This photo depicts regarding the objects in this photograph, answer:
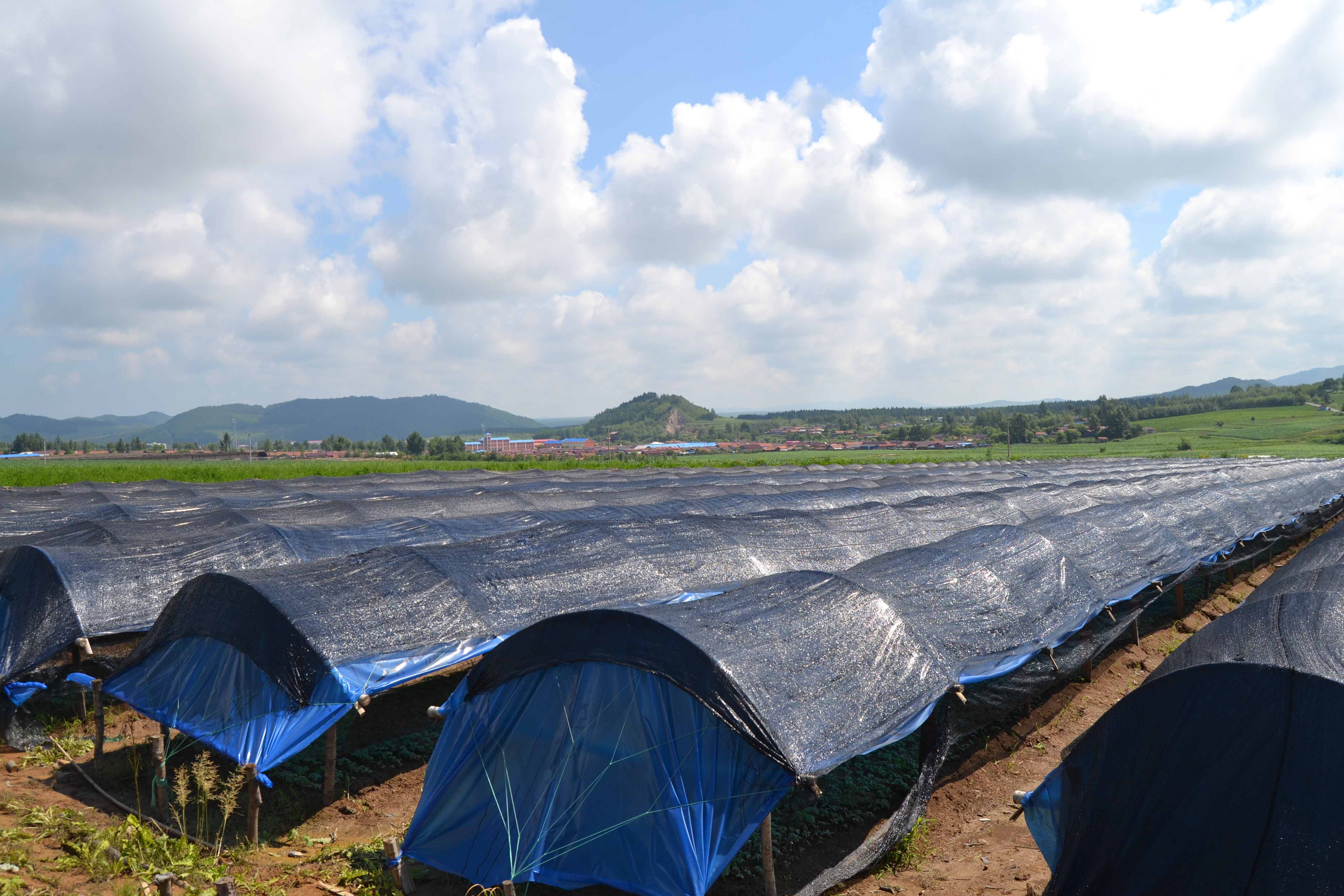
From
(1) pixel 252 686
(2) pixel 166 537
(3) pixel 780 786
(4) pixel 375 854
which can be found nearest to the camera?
(3) pixel 780 786

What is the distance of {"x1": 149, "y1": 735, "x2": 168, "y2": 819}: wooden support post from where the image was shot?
7352 mm

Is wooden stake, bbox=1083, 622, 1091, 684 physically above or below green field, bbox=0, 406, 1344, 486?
below

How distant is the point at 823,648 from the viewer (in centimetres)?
721

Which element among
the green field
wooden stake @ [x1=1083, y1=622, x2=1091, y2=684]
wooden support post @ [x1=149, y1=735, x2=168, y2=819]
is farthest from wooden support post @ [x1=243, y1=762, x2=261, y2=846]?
the green field

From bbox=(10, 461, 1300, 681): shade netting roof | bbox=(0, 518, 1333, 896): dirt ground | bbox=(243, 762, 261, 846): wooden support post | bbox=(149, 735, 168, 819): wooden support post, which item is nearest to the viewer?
bbox=(0, 518, 1333, 896): dirt ground

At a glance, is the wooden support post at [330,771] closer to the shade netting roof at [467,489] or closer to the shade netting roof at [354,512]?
the shade netting roof at [354,512]

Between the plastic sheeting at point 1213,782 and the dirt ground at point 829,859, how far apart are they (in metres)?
1.04

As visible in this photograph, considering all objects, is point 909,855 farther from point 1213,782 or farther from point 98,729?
point 98,729

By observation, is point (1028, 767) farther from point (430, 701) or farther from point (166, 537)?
point (166, 537)

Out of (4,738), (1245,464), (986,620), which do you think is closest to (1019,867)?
(986,620)

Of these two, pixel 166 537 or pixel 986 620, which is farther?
pixel 166 537

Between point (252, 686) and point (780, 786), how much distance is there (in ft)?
18.0

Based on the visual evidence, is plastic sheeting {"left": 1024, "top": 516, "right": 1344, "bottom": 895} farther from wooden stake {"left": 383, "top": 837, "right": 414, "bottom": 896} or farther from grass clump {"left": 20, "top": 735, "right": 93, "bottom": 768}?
grass clump {"left": 20, "top": 735, "right": 93, "bottom": 768}

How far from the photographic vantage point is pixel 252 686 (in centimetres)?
775
